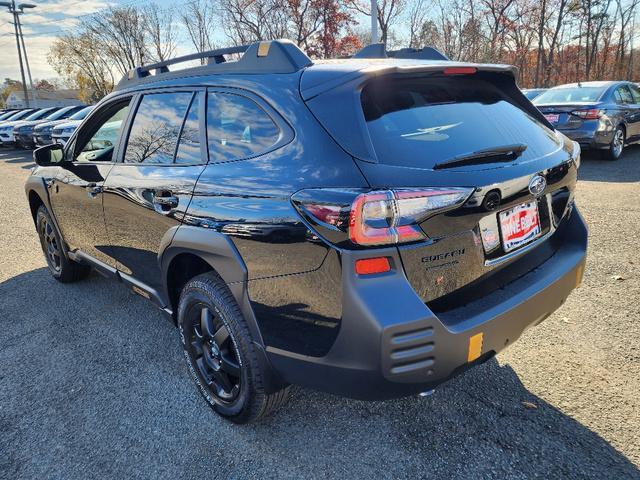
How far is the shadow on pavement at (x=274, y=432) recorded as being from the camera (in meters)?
2.13

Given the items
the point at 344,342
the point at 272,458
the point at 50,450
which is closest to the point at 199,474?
the point at 272,458

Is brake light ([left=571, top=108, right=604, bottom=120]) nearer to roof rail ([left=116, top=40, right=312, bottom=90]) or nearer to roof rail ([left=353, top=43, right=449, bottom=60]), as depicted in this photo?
roof rail ([left=353, top=43, right=449, bottom=60])

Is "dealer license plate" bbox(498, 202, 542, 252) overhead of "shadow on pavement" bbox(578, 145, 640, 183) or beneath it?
overhead

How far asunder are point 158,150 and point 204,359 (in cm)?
126

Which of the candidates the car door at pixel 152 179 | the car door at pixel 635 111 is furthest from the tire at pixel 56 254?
the car door at pixel 635 111

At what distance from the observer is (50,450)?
236 centimetres

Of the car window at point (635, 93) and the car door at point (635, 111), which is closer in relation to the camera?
the car door at point (635, 111)

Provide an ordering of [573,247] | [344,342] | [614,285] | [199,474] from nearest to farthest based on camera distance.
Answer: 1. [344,342]
2. [199,474]
3. [573,247]
4. [614,285]

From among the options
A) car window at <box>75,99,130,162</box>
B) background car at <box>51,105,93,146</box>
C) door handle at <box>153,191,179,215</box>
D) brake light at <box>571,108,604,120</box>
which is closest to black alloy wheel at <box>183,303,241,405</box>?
door handle at <box>153,191,179,215</box>

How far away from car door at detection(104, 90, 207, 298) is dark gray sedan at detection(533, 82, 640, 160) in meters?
8.40

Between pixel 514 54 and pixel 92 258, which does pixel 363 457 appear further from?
pixel 514 54

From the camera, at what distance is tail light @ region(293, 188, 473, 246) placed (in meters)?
1.71

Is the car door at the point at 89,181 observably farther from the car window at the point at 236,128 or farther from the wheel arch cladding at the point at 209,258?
the car window at the point at 236,128

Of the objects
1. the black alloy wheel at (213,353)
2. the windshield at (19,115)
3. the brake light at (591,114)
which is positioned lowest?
the black alloy wheel at (213,353)
